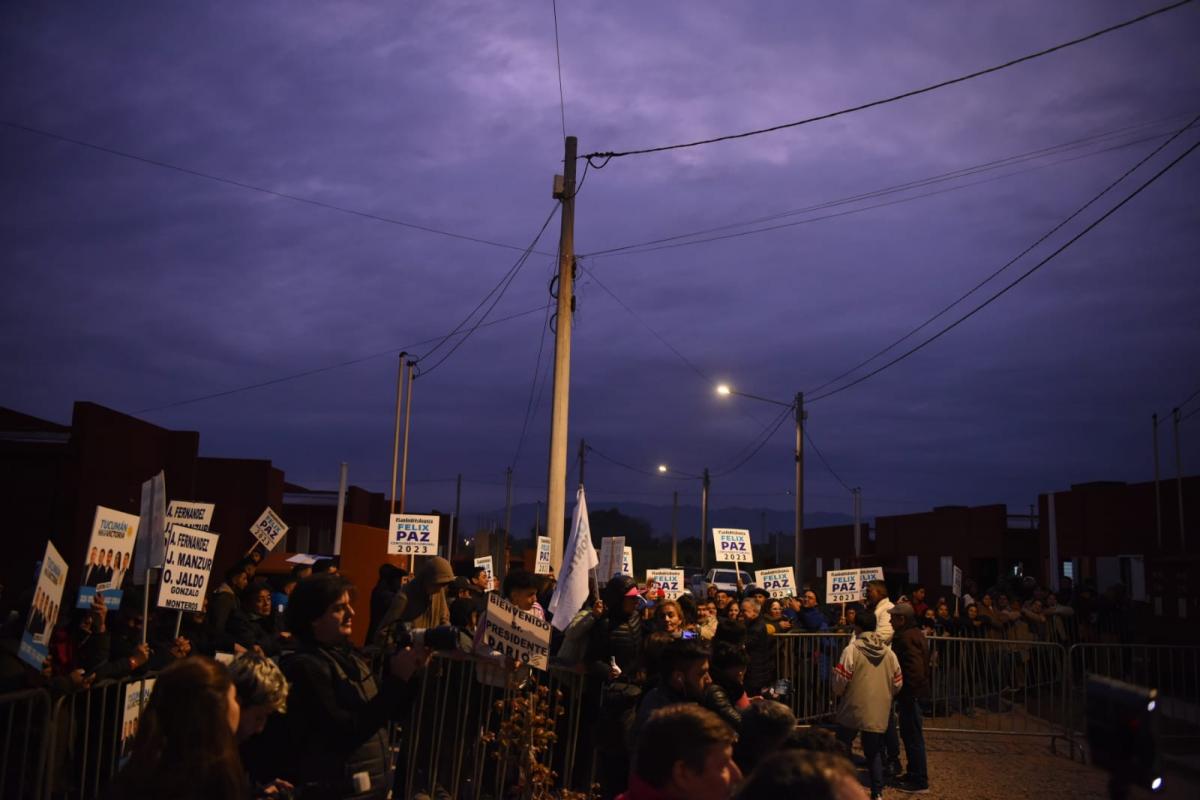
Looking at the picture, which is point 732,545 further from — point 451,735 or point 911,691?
point 451,735

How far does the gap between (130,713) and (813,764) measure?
573cm

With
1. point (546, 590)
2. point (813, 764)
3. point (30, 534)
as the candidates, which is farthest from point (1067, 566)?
point (813, 764)

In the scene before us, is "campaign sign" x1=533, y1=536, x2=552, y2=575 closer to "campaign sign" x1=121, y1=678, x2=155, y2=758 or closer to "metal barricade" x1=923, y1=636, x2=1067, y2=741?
"metal barricade" x1=923, y1=636, x2=1067, y2=741

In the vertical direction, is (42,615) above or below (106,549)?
below

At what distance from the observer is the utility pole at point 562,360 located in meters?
15.4

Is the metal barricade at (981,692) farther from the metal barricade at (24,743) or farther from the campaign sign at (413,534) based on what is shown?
the metal barricade at (24,743)

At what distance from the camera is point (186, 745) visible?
11.2 ft

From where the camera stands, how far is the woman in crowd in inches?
132

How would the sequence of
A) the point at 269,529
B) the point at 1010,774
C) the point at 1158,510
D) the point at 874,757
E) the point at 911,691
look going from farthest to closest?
the point at 1158,510 < the point at 269,529 < the point at 1010,774 < the point at 911,691 < the point at 874,757

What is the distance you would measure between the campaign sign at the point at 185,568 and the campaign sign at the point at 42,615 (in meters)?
1.53

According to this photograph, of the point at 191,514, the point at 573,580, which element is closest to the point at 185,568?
the point at 573,580

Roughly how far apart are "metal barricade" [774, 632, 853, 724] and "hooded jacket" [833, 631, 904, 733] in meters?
2.11

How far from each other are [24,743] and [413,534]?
494 inches

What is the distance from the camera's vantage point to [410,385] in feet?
103
